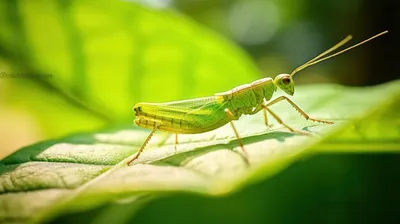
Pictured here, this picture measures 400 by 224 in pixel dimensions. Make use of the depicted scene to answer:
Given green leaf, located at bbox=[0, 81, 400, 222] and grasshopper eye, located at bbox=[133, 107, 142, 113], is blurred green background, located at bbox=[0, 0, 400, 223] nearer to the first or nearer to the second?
green leaf, located at bbox=[0, 81, 400, 222]

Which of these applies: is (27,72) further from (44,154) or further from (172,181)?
(172,181)

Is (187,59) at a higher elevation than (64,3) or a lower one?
lower

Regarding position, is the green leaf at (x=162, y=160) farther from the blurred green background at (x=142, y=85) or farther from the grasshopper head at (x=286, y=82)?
the blurred green background at (x=142, y=85)

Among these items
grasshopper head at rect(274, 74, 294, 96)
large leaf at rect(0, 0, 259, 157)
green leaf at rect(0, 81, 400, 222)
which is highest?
large leaf at rect(0, 0, 259, 157)

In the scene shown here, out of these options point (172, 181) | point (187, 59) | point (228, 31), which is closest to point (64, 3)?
point (187, 59)

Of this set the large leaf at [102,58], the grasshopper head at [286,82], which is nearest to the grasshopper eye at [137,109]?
the large leaf at [102,58]

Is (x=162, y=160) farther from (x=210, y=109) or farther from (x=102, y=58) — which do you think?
(x=102, y=58)

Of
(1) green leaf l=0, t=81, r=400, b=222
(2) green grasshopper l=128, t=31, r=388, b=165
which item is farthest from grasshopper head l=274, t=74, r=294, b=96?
(1) green leaf l=0, t=81, r=400, b=222
